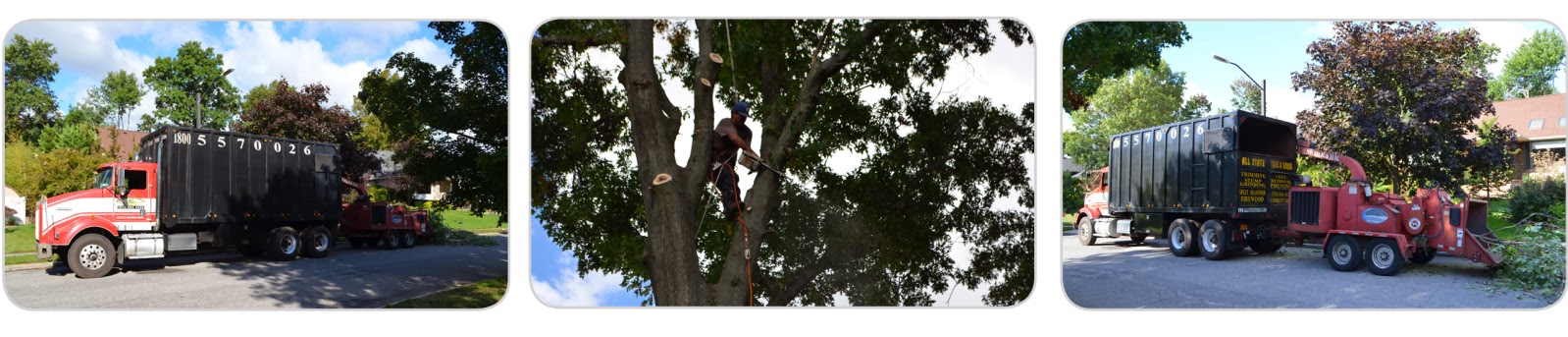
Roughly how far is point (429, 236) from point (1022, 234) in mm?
2778

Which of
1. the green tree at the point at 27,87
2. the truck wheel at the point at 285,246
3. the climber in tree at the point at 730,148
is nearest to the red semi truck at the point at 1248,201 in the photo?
the climber in tree at the point at 730,148

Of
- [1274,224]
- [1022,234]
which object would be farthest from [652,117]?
[1274,224]

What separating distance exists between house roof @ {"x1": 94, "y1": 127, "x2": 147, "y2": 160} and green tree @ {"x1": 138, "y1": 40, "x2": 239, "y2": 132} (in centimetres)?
23

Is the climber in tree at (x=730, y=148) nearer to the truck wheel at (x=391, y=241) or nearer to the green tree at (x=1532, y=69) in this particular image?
the truck wheel at (x=391, y=241)

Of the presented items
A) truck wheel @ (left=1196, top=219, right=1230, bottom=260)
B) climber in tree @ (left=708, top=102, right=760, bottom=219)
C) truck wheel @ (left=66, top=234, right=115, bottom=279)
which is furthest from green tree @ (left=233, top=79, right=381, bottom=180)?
truck wheel @ (left=1196, top=219, right=1230, bottom=260)

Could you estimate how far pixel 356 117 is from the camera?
3.68m

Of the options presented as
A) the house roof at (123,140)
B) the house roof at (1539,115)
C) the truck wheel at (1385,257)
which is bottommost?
the truck wheel at (1385,257)

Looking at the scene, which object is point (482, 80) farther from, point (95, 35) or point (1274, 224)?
point (1274, 224)

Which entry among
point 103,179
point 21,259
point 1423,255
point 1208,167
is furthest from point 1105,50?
point 21,259

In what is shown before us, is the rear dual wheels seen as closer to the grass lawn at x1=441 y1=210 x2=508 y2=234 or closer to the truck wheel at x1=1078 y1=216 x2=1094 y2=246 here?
the truck wheel at x1=1078 y1=216 x2=1094 y2=246

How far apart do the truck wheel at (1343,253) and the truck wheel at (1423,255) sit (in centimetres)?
27

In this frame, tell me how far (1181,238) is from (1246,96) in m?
1.06

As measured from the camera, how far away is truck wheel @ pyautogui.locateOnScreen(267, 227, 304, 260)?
388 centimetres

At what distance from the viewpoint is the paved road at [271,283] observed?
3812 mm
